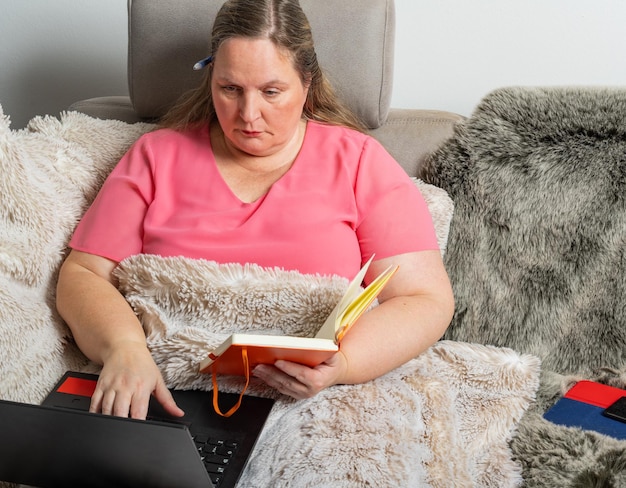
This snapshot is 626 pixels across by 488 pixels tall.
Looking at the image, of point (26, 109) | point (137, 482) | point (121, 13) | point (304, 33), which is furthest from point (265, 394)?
point (26, 109)

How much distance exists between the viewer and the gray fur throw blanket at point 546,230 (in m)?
1.53

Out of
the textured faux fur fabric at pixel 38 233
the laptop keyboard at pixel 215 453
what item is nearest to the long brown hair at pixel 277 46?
the textured faux fur fabric at pixel 38 233

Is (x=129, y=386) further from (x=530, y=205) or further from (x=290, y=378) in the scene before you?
(x=530, y=205)

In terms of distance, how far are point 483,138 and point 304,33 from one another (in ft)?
1.37

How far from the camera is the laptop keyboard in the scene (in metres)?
1.15

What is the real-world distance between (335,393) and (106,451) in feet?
1.29

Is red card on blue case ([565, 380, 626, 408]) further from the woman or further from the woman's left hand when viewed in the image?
the woman's left hand

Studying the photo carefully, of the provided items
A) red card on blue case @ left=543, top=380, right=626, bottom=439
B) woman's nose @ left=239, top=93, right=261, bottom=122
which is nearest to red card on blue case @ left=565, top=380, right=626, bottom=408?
red card on blue case @ left=543, top=380, right=626, bottom=439

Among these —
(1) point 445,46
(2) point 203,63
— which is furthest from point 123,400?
(1) point 445,46

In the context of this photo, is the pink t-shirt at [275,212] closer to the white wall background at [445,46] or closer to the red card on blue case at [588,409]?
the red card on blue case at [588,409]

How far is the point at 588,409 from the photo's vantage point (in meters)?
1.39

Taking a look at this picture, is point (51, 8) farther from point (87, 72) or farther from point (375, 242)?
point (375, 242)

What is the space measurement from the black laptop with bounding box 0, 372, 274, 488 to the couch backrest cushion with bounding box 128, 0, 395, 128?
797 millimetres

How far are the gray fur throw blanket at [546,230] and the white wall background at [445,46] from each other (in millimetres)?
347
